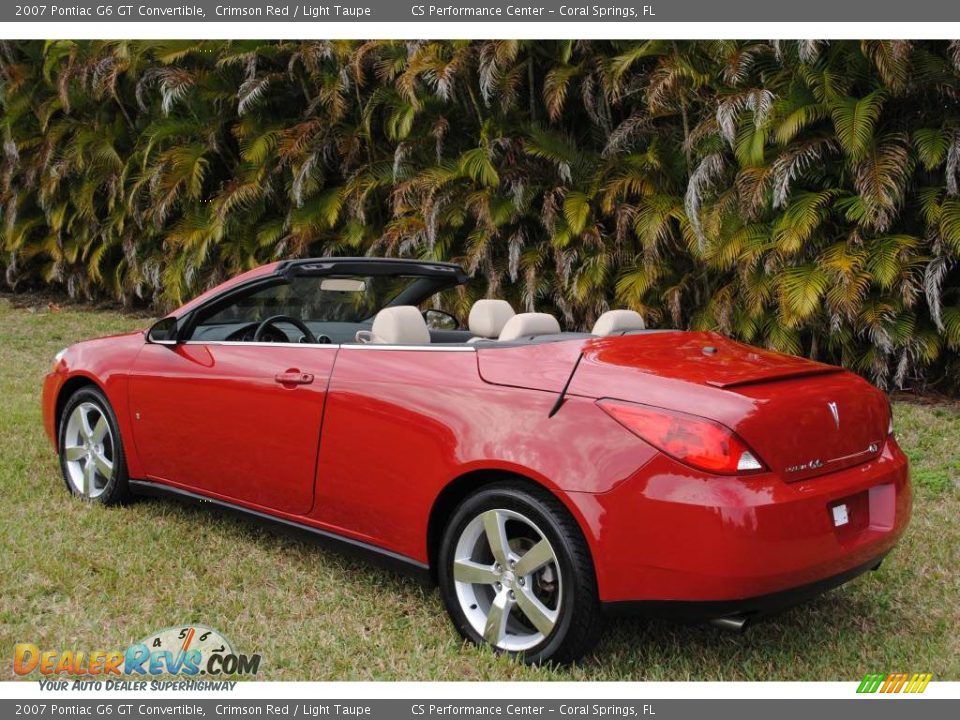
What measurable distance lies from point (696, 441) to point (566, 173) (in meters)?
6.98

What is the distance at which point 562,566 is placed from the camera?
2.97 m

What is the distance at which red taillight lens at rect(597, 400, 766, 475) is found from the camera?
110 inches

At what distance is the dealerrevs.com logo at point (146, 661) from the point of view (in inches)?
125

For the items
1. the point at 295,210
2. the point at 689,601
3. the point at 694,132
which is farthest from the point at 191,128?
the point at 689,601

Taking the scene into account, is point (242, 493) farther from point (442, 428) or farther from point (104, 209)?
point (104, 209)

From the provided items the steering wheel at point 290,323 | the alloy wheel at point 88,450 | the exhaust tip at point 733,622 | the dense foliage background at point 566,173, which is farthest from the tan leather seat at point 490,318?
the dense foliage background at point 566,173

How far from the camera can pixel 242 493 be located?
4.15 meters

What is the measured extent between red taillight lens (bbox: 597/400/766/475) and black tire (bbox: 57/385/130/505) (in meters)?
3.04

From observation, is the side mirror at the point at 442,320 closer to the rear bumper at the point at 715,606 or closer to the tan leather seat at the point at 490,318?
the tan leather seat at the point at 490,318

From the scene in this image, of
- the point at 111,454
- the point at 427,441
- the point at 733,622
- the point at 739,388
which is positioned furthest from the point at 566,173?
the point at 733,622

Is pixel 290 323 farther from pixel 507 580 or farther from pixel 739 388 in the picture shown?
pixel 739 388

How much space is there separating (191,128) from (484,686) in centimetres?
1157

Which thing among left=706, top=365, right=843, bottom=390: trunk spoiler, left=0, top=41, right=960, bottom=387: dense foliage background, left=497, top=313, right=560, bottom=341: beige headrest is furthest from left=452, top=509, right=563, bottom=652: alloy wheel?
left=0, top=41, right=960, bottom=387: dense foliage background

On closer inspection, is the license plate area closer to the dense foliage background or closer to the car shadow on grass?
the car shadow on grass
